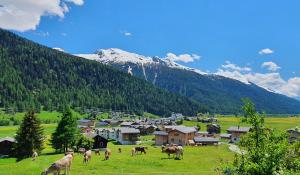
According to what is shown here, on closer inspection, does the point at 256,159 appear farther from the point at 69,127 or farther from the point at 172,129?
the point at 172,129

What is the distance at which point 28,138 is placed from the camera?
307ft

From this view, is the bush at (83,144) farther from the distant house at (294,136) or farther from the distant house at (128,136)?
the distant house at (128,136)

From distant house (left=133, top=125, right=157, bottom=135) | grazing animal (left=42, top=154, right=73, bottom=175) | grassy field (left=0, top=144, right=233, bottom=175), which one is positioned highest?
distant house (left=133, top=125, right=157, bottom=135)

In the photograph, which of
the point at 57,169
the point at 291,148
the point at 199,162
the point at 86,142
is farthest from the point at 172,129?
the point at 291,148

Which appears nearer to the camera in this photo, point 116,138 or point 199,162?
point 199,162

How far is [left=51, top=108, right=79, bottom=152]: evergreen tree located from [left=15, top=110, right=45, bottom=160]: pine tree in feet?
12.6

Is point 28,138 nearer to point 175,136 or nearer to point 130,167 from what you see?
point 130,167

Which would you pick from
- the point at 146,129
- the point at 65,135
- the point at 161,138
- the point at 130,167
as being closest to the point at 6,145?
the point at 65,135

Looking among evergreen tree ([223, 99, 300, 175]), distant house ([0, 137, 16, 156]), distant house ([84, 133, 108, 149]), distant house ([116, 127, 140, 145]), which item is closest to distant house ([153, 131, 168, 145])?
distant house ([116, 127, 140, 145])

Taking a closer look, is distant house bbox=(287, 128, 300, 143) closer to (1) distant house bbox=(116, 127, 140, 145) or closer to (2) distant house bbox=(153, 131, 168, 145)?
(2) distant house bbox=(153, 131, 168, 145)

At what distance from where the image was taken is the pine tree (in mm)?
93812

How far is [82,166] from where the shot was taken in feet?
199

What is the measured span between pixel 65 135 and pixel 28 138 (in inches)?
337

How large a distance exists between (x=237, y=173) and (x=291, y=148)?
432 cm
